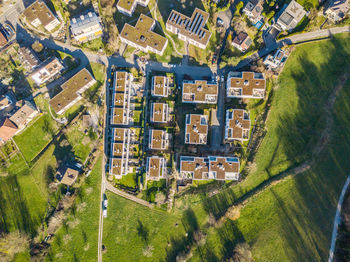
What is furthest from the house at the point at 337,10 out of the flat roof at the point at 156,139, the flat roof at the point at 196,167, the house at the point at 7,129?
the house at the point at 7,129

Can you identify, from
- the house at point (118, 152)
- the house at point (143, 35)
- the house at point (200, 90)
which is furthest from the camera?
the house at point (143, 35)

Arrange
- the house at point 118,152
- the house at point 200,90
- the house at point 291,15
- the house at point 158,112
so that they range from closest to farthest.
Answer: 1. the house at point 118,152
2. the house at point 200,90
3. the house at point 158,112
4. the house at point 291,15

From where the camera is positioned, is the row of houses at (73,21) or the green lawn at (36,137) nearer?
the row of houses at (73,21)

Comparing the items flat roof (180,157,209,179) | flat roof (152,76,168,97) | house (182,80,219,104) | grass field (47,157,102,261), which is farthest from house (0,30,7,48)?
flat roof (180,157,209,179)

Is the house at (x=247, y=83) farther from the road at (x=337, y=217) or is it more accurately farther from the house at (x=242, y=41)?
the road at (x=337, y=217)

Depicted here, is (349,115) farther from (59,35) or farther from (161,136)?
(59,35)

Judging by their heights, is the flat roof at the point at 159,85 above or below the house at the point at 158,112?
above

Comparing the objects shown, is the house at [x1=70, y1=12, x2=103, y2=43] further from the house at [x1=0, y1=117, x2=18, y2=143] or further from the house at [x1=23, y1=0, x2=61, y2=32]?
the house at [x1=0, y1=117, x2=18, y2=143]
